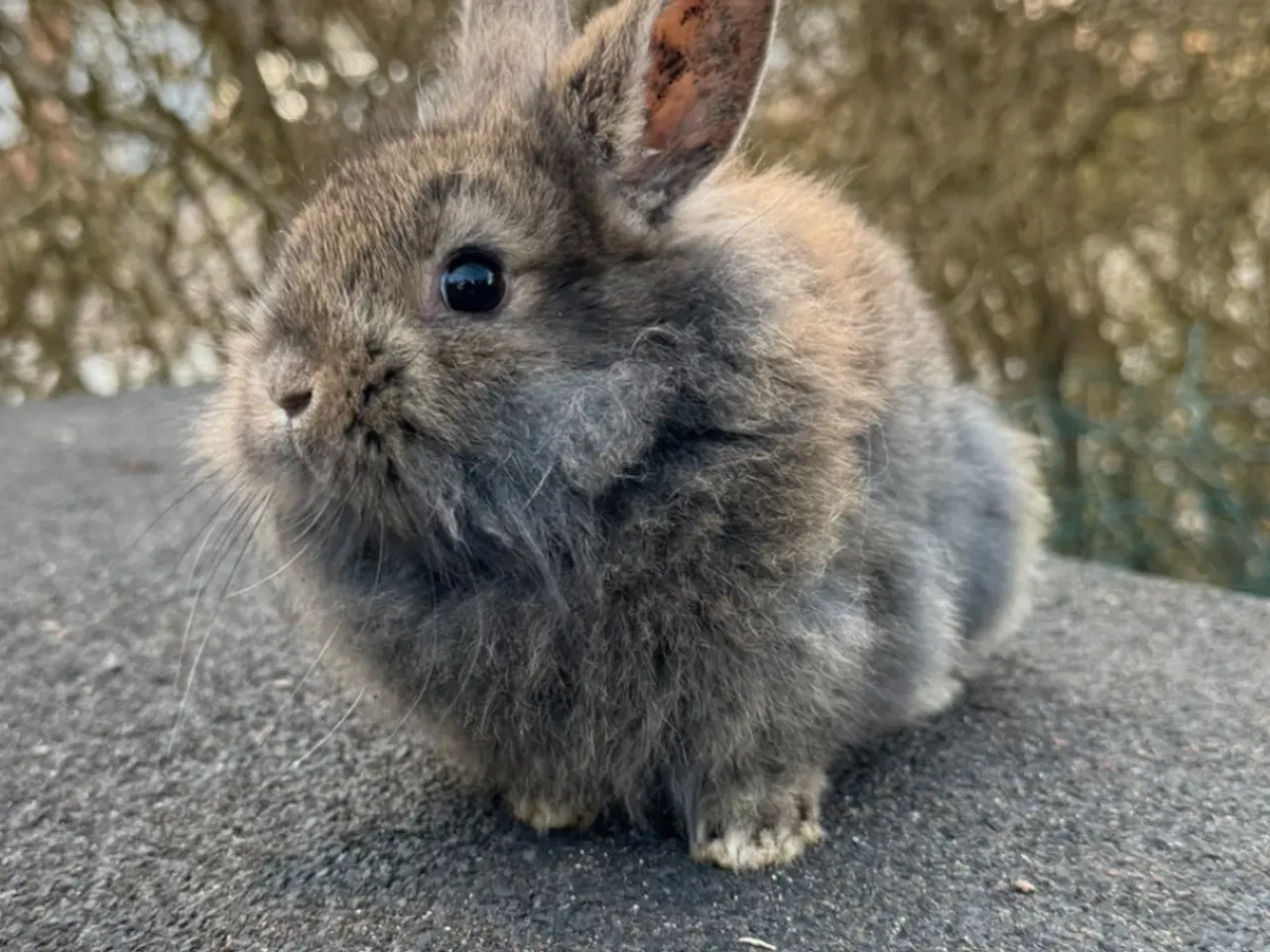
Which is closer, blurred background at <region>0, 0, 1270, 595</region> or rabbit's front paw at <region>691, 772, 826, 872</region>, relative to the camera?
rabbit's front paw at <region>691, 772, 826, 872</region>

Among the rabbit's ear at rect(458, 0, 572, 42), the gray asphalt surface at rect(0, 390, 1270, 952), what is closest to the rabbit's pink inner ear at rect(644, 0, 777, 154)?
the rabbit's ear at rect(458, 0, 572, 42)

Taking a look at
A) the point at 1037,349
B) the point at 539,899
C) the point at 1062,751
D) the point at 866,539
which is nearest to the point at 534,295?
the point at 866,539

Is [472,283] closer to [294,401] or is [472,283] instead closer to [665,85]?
[294,401]

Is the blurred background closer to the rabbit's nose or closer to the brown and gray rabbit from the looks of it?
the brown and gray rabbit

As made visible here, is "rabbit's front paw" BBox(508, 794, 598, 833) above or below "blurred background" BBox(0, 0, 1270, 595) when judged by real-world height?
below

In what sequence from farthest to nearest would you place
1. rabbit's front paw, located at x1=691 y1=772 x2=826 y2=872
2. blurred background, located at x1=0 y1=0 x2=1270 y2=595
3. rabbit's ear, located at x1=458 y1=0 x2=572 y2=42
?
blurred background, located at x1=0 y1=0 x2=1270 y2=595 < rabbit's ear, located at x1=458 y1=0 x2=572 y2=42 < rabbit's front paw, located at x1=691 y1=772 x2=826 y2=872

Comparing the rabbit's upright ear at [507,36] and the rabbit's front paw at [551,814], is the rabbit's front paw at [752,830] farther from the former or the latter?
the rabbit's upright ear at [507,36]

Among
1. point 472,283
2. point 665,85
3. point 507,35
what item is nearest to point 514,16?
point 507,35

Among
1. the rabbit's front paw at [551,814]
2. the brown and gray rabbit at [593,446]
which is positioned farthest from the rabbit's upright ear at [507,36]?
the rabbit's front paw at [551,814]
